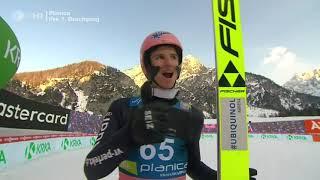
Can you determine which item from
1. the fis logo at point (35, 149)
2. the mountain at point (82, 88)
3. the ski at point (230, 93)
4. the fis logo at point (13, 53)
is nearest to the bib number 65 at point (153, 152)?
the ski at point (230, 93)

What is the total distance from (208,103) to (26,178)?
69.1 meters

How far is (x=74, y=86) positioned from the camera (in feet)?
348

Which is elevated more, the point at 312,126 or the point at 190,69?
the point at 190,69

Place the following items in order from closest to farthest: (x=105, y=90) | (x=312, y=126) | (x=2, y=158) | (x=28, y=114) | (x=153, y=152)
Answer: (x=153, y=152) < (x=2, y=158) < (x=28, y=114) < (x=312, y=126) < (x=105, y=90)

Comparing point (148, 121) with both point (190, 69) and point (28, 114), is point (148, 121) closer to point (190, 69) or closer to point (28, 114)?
point (28, 114)

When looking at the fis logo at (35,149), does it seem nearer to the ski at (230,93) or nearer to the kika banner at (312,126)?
the ski at (230,93)

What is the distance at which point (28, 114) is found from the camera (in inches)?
530

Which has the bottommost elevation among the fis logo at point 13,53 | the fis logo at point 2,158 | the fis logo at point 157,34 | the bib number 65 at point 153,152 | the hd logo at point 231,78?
the fis logo at point 2,158

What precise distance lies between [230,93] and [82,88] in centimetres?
10343

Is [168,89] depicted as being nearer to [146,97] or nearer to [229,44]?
[146,97]

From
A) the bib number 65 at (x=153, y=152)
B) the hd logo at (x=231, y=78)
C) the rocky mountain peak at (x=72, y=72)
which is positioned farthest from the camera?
the rocky mountain peak at (x=72, y=72)

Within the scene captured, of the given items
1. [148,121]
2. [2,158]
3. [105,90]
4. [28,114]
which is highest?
[105,90]

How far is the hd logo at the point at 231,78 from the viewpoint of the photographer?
103 inches

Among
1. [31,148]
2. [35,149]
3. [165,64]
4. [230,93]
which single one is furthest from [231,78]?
[35,149]
